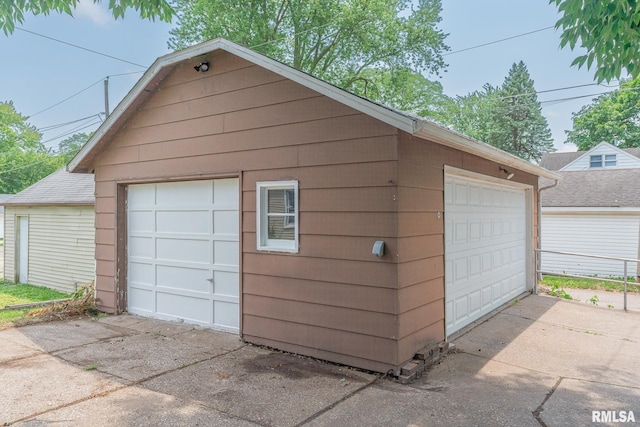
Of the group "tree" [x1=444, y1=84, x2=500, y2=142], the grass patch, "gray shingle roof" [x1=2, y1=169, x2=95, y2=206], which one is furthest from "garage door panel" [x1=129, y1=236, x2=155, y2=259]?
"tree" [x1=444, y1=84, x2=500, y2=142]

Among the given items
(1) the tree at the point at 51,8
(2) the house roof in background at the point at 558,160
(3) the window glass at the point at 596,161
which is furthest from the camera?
(2) the house roof in background at the point at 558,160

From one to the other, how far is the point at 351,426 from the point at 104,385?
229cm

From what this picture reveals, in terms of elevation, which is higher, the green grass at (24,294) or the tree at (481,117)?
the tree at (481,117)

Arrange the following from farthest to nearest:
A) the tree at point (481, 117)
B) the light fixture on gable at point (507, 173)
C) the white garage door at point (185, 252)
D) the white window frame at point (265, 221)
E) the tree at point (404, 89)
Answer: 1. the tree at point (481, 117)
2. the tree at point (404, 89)
3. the light fixture on gable at point (507, 173)
4. the white garage door at point (185, 252)
5. the white window frame at point (265, 221)

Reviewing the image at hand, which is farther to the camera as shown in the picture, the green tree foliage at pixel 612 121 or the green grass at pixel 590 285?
the green tree foliage at pixel 612 121

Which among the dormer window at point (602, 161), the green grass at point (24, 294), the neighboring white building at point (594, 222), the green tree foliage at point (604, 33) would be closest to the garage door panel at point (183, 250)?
the green tree foliage at point (604, 33)

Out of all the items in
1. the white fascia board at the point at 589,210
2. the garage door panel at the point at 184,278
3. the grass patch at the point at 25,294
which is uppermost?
the white fascia board at the point at 589,210

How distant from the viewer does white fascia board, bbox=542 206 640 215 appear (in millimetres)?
13137

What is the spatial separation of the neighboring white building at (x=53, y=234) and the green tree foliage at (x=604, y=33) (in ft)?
33.4

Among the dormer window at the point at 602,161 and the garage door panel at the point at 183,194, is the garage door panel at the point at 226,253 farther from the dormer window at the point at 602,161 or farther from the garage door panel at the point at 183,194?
the dormer window at the point at 602,161

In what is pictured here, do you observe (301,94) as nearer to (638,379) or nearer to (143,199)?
(143,199)

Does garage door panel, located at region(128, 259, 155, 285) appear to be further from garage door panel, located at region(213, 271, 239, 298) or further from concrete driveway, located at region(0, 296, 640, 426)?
garage door panel, located at region(213, 271, 239, 298)

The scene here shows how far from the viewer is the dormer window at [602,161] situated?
1878 cm

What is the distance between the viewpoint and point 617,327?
605 cm
